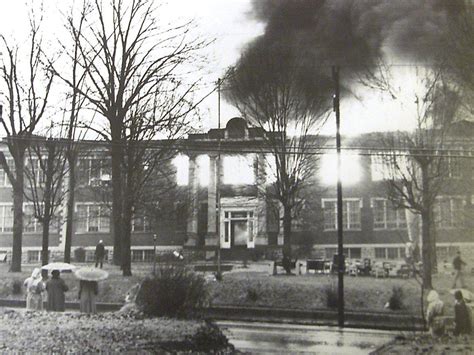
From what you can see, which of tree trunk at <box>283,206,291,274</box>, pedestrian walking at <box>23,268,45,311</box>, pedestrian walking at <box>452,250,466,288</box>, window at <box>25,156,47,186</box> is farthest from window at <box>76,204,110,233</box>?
pedestrian walking at <box>452,250,466,288</box>

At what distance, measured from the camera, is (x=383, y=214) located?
4.66 meters

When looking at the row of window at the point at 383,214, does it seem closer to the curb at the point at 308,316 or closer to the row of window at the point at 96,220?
the curb at the point at 308,316

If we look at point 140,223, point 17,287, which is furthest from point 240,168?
point 17,287

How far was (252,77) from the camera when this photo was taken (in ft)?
16.3

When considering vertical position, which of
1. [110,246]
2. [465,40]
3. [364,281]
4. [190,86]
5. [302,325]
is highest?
[465,40]

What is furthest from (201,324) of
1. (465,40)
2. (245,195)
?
(465,40)

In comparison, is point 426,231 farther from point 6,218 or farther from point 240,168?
point 6,218

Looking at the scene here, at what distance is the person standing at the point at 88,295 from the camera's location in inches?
183

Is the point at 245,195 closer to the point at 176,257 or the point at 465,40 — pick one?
the point at 176,257

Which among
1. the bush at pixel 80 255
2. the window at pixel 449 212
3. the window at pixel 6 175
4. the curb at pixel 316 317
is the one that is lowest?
the curb at pixel 316 317

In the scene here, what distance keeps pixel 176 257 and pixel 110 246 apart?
0.67m

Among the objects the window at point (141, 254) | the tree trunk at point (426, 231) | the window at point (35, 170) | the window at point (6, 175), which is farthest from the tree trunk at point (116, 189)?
the tree trunk at point (426, 231)

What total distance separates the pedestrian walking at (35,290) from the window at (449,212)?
4.05 meters

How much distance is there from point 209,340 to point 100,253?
139cm
